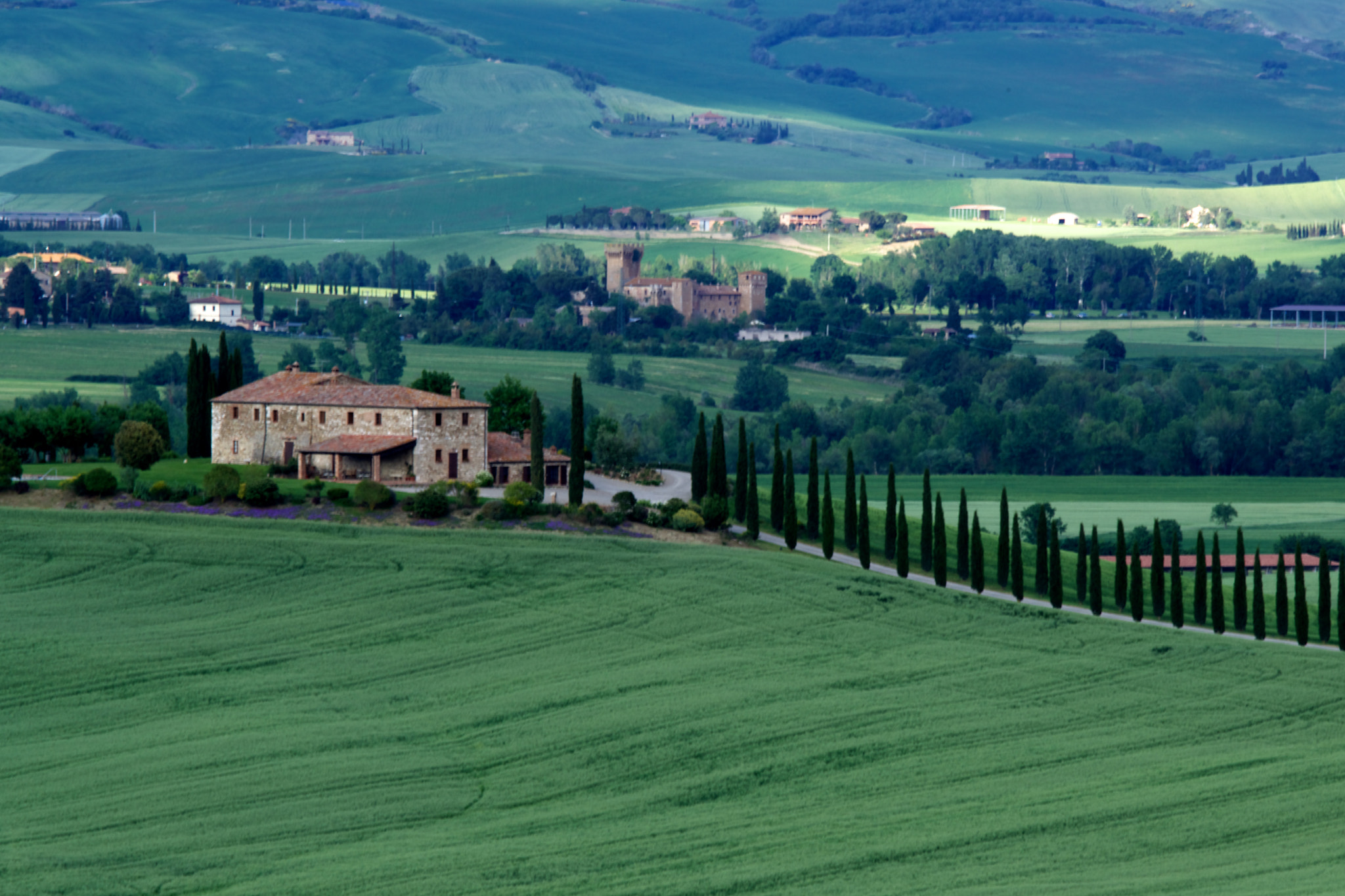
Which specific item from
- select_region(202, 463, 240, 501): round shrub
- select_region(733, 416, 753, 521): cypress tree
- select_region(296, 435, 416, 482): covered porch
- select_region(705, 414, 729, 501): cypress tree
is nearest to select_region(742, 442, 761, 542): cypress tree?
select_region(733, 416, 753, 521): cypress tree

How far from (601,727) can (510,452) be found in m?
32.4

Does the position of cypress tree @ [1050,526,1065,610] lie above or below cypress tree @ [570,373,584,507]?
below

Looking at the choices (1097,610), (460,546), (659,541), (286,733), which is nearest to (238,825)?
(286,733)

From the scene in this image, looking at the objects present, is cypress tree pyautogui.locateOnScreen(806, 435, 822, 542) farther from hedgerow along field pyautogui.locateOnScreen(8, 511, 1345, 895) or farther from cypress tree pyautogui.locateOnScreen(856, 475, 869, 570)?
hedgerow along field pyautogui.locateOnScreen(8, 511, 1345, 895)

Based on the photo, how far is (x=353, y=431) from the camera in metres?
75.4

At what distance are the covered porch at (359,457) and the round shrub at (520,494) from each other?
575cm

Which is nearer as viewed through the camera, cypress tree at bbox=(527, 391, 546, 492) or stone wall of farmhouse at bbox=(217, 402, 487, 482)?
cypress tree at bbox=(527, 391, 546, 492)

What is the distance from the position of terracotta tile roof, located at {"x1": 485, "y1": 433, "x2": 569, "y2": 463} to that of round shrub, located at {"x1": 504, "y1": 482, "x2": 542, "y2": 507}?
15.9 feet

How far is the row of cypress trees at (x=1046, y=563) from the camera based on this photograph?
67062mm

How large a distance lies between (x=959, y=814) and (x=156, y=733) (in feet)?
61.2

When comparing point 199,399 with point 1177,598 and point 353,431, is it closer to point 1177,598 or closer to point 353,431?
point 353,431

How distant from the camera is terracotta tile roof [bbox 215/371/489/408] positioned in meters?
74.9

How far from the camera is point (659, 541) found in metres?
67.6

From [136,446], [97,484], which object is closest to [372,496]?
[97,484]
